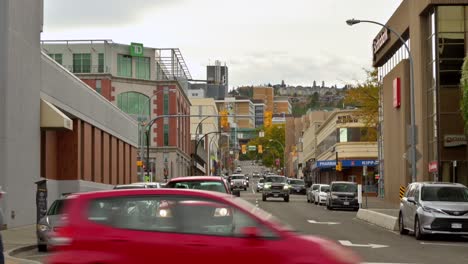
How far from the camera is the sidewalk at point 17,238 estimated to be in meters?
19.0

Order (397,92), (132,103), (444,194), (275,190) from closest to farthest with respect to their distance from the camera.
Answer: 1. (444,194)
2. (397,92)
3. (275,190)
4. (132,103)

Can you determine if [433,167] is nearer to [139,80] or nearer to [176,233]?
[176,233]

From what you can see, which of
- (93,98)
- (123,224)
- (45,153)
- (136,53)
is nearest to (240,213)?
(123,224)

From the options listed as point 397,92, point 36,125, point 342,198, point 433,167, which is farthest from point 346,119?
point 36,125

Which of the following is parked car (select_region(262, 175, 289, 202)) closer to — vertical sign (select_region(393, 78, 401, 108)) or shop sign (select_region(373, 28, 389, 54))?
vertical sign (select_region(393, 78, 401, 108))

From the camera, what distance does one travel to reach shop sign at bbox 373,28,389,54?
5274 cm

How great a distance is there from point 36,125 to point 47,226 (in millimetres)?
11655

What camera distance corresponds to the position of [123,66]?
8262 cm

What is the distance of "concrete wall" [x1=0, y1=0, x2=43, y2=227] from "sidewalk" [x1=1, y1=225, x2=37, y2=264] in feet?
1.80

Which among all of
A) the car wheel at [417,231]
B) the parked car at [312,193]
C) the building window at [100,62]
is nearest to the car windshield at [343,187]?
the parked car at [312,193]

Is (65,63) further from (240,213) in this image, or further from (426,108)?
(240,213)

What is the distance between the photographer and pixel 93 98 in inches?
1630

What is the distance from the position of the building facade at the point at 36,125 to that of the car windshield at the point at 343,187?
13.8m

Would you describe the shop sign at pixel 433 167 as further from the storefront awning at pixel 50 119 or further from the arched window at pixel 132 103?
the arched window at pixel 132 103
